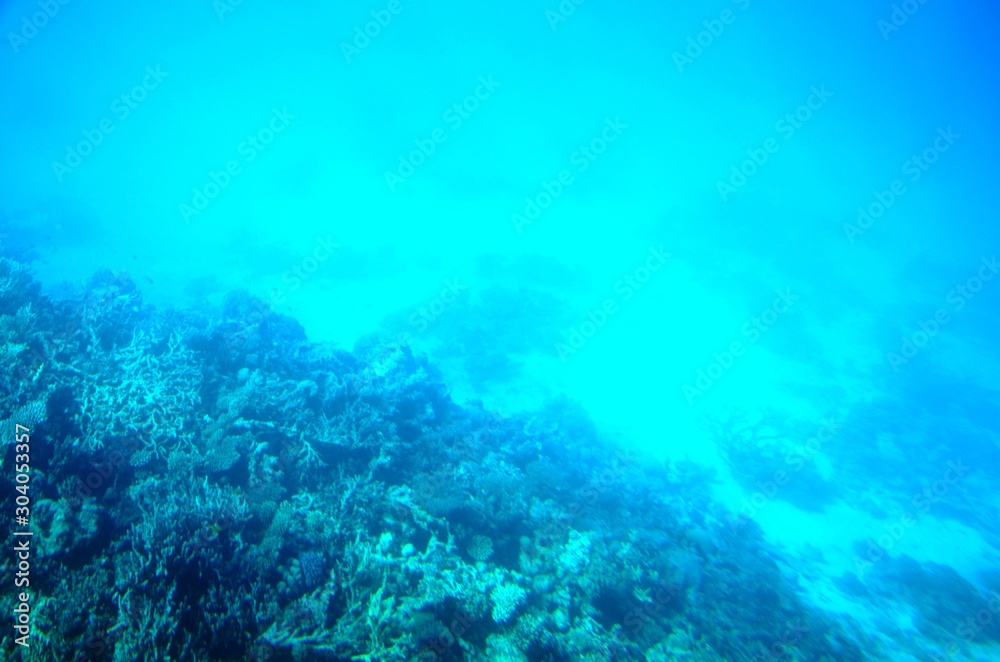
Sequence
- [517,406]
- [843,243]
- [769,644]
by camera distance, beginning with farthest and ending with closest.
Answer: [843,243] < [517,406] < [769,644]

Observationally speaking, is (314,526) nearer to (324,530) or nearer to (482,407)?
(324,530)

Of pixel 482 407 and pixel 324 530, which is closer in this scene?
pixel 324 530

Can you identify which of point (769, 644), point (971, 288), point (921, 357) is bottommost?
point (769, 644)

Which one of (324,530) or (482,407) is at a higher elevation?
(482,407)

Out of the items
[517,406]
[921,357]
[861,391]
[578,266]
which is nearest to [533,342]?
[517,406]

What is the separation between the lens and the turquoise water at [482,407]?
5.52m

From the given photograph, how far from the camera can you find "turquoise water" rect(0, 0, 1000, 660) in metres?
5.52

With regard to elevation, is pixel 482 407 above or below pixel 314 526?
above

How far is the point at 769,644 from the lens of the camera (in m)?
7.86

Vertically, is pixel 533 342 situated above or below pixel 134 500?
above

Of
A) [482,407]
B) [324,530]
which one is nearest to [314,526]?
[324,530]

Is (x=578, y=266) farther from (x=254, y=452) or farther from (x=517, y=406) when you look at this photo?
(x=254, y=452)

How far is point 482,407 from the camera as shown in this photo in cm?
1341

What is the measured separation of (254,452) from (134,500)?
5.39ft
